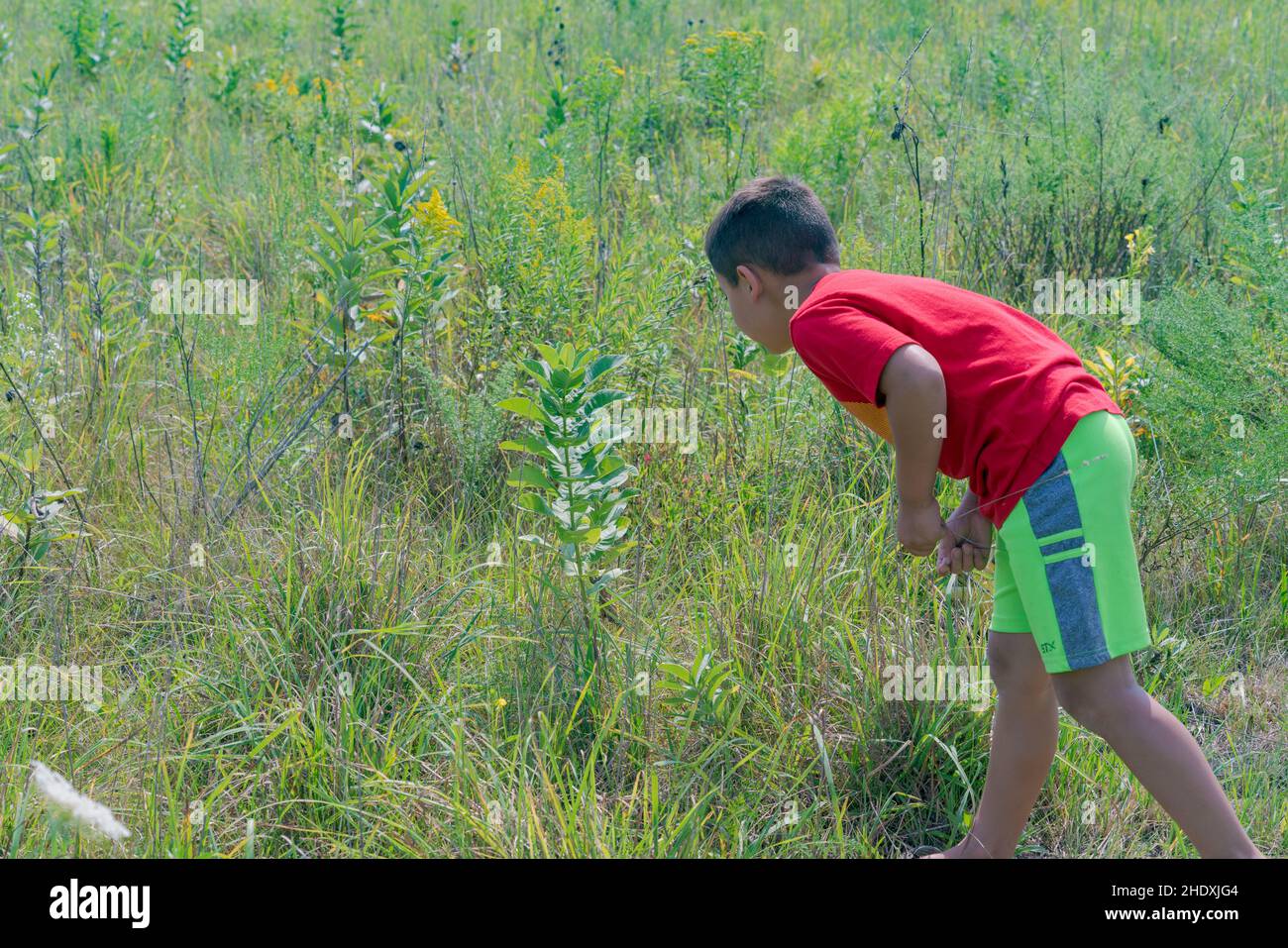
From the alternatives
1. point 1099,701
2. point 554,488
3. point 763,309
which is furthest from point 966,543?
point 554,488

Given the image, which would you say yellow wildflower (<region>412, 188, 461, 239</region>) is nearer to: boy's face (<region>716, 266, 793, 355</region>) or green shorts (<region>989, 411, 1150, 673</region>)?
boy's face (<region>716, 266, 793, 355</region>)

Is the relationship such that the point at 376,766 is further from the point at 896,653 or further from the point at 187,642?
the point at 896,653

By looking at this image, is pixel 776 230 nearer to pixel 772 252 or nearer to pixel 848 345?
pixel 772 252

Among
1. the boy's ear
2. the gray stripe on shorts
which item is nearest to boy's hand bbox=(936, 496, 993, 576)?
the gray stripe on shorts

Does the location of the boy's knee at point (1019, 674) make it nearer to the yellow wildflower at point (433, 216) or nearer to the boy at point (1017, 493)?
the boy at point (1017, 493)

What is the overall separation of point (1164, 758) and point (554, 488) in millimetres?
1467

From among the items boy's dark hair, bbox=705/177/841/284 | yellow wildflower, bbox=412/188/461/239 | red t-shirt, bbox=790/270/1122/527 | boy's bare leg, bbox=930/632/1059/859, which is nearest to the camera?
red t-shirt, bbox=790/270/1122/527

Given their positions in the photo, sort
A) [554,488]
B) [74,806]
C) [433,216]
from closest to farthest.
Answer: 1. [74,806]
2. [554,488]
3. [433,216]

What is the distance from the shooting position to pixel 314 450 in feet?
12.0

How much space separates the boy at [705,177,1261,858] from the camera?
2182 mm

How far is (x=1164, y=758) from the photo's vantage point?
214cm

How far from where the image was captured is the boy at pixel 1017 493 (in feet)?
7.16

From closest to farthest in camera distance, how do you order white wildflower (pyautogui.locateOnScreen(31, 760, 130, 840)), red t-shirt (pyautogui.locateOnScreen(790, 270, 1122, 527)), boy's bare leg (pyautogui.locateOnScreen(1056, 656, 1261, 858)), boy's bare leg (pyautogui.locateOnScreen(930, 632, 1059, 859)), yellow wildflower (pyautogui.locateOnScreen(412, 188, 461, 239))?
white wildflower (pyautogui.locateOnScreen(31, 760, 130, 840)) < boy's bare leg (pyautogui.locateOnScreen(1056, 656, 1261, 858)) < red t-shirt (pyautogui.locateOnScreen(790, 270, 1122, 527)) < boy's bare leg (pyautogui.locateOnScreen(930, 632, 1059, 859)) < yellow wildflower (pyautogui.locateOnScreen(412, 188, 461, 239))

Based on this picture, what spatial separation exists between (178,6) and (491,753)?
591cm
